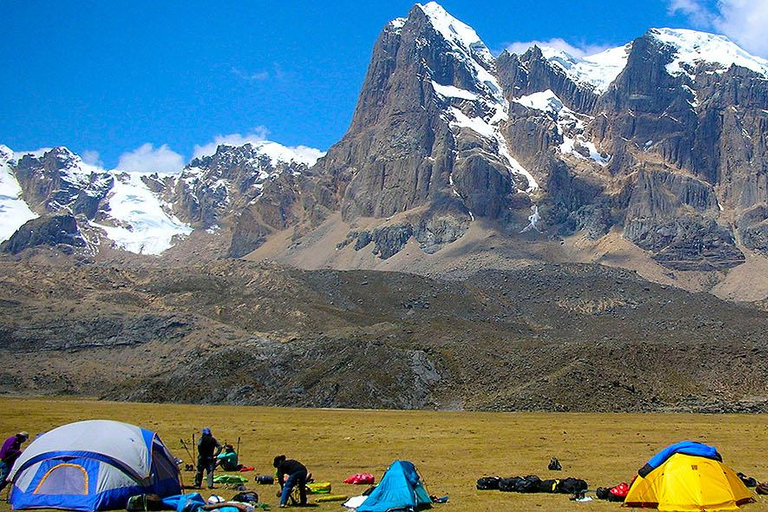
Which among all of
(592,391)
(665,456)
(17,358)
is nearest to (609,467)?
(665,456)

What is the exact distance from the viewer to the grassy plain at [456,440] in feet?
109

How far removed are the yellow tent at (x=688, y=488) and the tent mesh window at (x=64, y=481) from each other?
16923mm

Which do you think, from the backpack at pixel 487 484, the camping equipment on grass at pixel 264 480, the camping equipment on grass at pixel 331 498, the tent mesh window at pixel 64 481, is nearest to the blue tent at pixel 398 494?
Result: the camping equipment on grass at pixel 331 498

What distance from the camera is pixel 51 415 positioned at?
7388cm

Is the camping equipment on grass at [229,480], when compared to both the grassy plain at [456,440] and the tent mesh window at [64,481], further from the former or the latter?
the tent mesh window at [64,481]

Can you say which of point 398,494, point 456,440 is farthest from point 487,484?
point 456,440

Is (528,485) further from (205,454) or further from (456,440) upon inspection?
(456,440)

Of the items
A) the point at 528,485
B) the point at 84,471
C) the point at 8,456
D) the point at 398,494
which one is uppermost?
the point at 8,456

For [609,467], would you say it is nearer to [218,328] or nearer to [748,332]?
[218,328]

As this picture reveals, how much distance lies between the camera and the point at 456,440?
52656mm

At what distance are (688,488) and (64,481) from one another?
1906 centimetres

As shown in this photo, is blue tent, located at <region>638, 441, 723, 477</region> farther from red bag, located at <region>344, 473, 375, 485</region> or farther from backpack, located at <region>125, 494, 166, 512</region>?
backpack, located at <region>125, 494, 166, 512</region>

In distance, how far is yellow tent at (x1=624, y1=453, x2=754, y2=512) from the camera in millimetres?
26031

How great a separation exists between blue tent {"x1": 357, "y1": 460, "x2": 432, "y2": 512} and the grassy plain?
3.28ft
